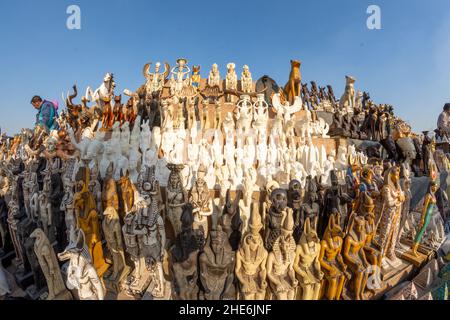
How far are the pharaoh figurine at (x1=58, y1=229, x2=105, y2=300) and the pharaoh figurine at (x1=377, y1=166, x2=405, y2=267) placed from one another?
777 centimetres

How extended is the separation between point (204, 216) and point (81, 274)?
3089 millimetres

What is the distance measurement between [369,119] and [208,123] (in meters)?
10.7

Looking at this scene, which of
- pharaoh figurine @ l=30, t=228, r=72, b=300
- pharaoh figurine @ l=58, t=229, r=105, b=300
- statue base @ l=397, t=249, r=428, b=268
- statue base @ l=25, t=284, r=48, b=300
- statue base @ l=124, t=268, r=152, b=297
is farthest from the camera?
statue base @ l=397, t=249, r=428, b=268

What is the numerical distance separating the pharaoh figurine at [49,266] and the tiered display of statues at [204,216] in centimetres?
2

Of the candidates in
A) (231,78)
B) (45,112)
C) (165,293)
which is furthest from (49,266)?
(231,78)

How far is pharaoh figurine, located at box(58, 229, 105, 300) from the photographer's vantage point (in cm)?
484

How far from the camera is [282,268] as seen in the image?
5270mm

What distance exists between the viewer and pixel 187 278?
529 centimetres

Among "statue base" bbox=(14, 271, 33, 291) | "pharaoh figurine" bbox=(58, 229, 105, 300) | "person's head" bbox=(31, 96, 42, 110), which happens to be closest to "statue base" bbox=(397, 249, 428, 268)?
"pharaoh figurine" bbox=(58, 229, 105, 300)

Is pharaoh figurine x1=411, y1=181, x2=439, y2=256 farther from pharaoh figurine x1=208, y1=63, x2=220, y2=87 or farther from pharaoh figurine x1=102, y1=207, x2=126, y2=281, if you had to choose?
pharaoh figurine x1=208, y1=63, x2=220, y2=87

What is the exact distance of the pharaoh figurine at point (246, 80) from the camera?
1616cm

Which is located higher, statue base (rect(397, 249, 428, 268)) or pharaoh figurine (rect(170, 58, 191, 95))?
pharaoh figurine (rect(170, 58, 191, 95))

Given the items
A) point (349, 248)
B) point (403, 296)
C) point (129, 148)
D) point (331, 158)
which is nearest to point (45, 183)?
point (129, 148)
